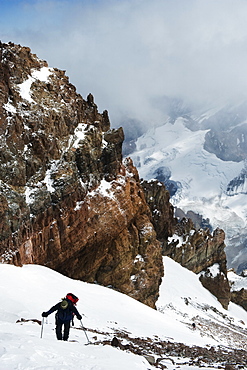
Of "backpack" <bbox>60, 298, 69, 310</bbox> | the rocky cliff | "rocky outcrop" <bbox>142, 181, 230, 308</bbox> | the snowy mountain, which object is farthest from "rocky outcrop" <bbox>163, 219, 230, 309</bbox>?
"backpack" <bbox>60, 298, 69, 310</bbox>

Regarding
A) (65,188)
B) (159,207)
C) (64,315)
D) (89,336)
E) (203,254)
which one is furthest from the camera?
(203,254)

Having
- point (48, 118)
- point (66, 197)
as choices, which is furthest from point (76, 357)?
point (48, 118)

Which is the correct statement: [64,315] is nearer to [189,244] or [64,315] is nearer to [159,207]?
[159,207]

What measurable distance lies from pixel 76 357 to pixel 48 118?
86.8 ft

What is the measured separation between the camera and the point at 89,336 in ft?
49.3

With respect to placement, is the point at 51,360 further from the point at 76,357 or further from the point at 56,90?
the point at 56,90

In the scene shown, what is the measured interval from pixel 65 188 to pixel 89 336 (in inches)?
763

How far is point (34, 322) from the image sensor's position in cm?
1519

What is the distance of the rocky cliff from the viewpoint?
29.0 m

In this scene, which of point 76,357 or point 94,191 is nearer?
point 76,357

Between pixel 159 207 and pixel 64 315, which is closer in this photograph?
pixel 64 315

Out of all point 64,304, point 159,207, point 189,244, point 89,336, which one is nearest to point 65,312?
point 64,304

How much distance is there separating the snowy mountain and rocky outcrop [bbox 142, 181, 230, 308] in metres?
36.7

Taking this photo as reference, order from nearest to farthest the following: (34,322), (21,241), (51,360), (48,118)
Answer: (51,360) → (34,322) → (21,241) → (48,118)
